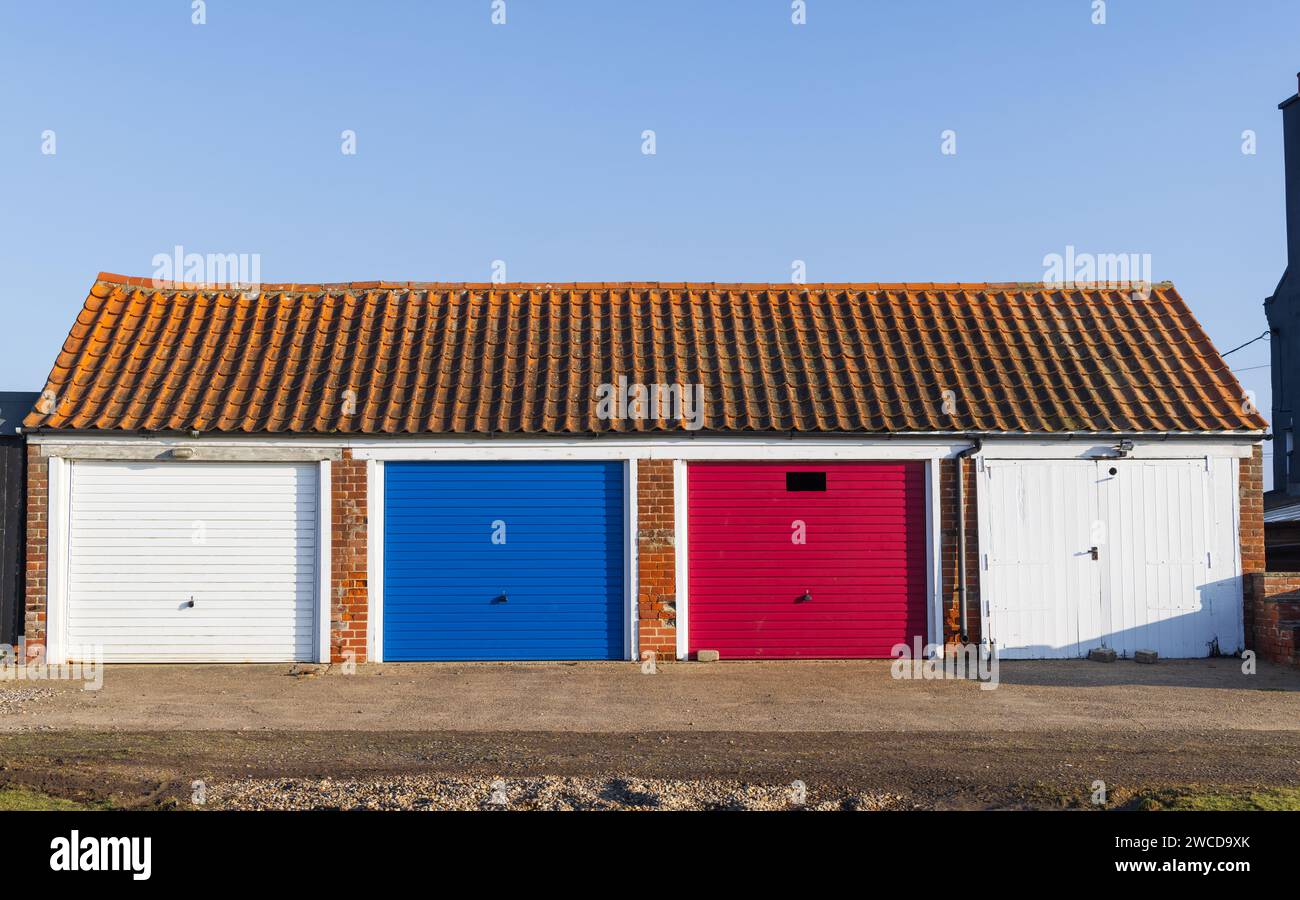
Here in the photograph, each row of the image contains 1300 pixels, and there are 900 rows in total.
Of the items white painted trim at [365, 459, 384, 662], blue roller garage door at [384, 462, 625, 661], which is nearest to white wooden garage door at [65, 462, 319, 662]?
white painted trim at [365, 459, 384, 662]

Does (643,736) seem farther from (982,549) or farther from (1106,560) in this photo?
(1106,560)

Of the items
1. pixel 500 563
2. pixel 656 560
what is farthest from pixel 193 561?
pixel 656 560

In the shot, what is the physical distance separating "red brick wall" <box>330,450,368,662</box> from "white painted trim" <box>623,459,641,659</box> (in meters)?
3.24

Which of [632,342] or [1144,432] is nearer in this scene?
[1144,432]

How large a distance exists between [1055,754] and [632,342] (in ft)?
29.3

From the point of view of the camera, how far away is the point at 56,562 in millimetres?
13922

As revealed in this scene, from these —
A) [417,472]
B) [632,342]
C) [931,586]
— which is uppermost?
[632,342]

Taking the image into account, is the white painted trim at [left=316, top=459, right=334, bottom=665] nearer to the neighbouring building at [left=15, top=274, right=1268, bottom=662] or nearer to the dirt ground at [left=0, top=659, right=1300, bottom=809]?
the neighbouring building at [left=15, top=274, right=1268, bottom=662]

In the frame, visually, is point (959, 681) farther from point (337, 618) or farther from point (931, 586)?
point (337, 618)

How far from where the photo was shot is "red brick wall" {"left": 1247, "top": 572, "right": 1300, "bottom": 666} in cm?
1351

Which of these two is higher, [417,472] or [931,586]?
[417,472]

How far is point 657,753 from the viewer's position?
8.70m

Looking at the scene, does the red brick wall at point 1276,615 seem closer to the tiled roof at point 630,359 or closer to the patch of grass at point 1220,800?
the tiled roof at point 630,359
